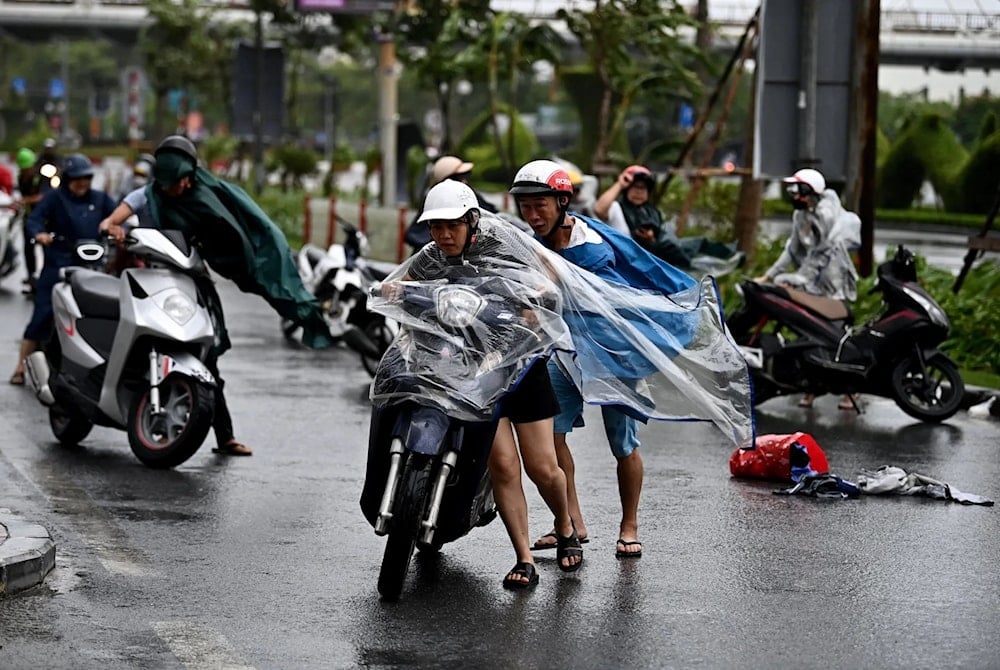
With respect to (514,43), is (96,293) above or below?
below

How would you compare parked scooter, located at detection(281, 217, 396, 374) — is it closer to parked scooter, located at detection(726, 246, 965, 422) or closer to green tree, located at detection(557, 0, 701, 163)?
parked scooter, located at detection(726, 246, 965, 422)

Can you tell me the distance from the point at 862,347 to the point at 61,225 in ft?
19.3

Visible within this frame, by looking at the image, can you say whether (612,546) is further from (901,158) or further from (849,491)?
(901,158)

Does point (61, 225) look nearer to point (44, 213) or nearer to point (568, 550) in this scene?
point (44, 213)

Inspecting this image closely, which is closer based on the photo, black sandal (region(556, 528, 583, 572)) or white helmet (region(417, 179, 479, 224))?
white helmet (region(417, 179, 479, 224))

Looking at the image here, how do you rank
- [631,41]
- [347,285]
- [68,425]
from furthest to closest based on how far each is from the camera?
[631,41] < [347,285] < [68,425]

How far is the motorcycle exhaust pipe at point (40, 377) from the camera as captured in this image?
1110 cm

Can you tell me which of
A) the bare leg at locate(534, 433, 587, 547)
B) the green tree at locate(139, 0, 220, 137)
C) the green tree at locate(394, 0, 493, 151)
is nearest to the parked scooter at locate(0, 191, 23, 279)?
the green tree at locate(394, 0, 493, 151)

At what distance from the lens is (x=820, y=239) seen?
44.7 feet

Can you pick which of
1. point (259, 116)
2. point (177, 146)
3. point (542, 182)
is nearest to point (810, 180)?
point (177, 146)

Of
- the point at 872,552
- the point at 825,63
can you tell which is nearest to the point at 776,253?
the point at 825,63

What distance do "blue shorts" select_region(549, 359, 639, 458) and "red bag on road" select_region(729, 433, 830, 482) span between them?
215cm

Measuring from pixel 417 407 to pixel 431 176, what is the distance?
7761mm

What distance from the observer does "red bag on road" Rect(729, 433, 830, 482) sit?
33.7 feet
